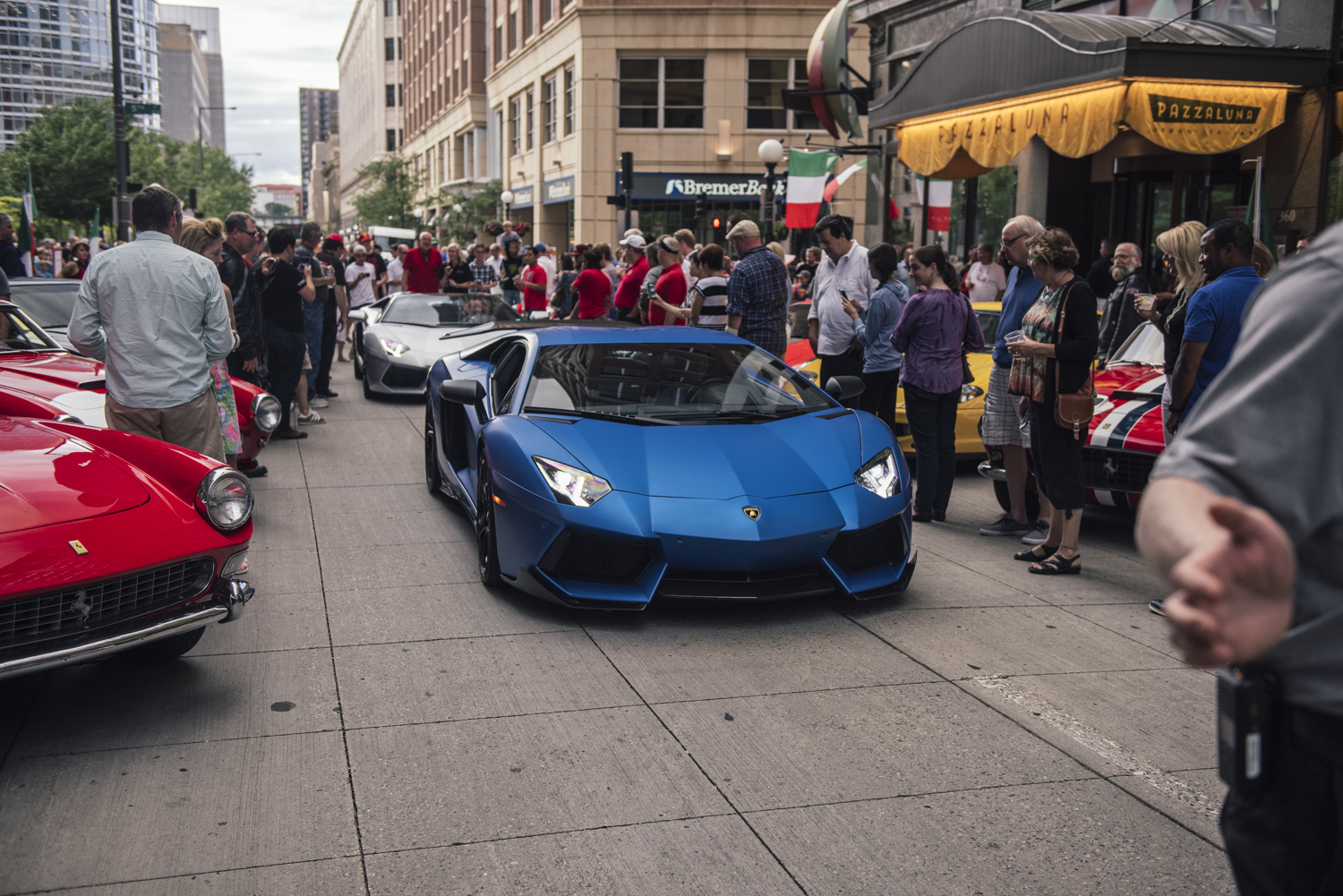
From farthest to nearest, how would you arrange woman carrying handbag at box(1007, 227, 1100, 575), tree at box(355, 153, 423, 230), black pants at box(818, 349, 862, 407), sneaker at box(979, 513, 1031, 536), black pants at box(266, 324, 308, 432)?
tree at box(355, 153, 423, 230) → black pants at box(266, 324, 308, 432) → black pants at box(818, 349, 862, 407) → sneaker at box(979, 513, 1031, 536) → woman carrying handbag at box(1007, 227, 1100, 575)

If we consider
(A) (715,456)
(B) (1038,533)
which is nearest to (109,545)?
(A) (715,456)

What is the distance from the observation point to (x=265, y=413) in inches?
300

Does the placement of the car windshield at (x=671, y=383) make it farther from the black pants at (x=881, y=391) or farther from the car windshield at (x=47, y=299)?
the car windshield at (x=47, y=299)

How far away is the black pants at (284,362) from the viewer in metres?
10.3

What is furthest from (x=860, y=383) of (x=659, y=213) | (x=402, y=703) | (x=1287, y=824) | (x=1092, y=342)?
(x=659, y=213)

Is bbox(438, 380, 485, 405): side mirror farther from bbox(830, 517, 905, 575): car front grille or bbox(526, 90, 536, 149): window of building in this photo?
bbox(526, 90, 536, 149): window of building

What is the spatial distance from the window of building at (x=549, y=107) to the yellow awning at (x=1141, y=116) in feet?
94.9

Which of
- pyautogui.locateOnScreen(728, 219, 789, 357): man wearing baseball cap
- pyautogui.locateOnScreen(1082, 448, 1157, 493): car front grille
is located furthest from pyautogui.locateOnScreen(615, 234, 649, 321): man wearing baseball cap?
pyautogui.locateOnScreen(1082, 448, 1157, 493): car front grille

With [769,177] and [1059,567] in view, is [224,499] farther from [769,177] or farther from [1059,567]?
[769,177]

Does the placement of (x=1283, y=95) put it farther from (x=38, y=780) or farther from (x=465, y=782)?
(x=38, y=780)

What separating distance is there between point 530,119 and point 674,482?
41.1 metres

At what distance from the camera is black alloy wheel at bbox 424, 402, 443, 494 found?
26.1ft

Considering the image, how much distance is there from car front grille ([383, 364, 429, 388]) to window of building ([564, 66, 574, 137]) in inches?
1052

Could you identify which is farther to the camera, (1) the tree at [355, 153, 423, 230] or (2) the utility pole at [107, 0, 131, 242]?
(1) the tree at [355, 153, 423, 230]
